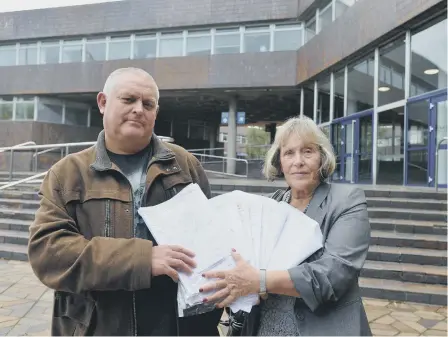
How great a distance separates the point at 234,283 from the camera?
1247 millimetres

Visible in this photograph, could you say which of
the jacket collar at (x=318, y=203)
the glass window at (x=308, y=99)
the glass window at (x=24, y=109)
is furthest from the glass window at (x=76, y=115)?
the jacket collar at (x=318, y=203)

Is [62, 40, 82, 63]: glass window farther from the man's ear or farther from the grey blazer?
the grey blazer

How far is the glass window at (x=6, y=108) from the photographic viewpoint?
1800 centimetres

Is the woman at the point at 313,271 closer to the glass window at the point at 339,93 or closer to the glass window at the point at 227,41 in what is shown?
the glass window at the point at 339,93

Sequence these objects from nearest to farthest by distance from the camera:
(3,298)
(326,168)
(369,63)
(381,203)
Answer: (326,168), (3,298), (381,203), (369,63)

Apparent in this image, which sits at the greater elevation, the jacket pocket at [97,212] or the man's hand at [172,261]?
the jacket pocket at [97,212]

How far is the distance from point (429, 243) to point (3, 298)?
505 cm

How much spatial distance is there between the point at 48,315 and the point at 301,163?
3.07 m

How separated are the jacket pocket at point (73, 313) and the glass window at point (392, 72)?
9716 millimetres

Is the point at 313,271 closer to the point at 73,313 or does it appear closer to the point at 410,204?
the point at 73,313

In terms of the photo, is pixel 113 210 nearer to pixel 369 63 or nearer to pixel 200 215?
pixel 200 215

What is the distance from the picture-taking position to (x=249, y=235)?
131cm

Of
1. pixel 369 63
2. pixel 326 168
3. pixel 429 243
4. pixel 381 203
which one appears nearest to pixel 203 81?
pixel 369 63

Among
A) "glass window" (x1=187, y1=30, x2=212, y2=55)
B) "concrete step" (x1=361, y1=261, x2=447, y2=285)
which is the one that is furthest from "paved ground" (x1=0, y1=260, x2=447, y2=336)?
"glass window" (x1=187, y1=30, x2=212, y2=55)
